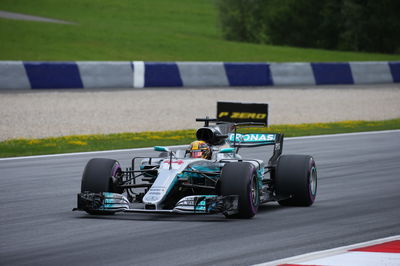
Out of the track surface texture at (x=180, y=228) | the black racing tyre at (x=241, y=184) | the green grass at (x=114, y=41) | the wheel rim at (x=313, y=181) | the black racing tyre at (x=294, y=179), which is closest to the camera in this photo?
the track surface texture at (x=180, y=228)

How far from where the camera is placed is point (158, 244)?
7934 mm

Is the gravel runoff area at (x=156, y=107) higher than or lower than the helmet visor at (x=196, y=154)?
higher

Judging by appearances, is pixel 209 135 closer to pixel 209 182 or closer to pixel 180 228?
pixel 209 182

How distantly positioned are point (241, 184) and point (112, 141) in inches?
363

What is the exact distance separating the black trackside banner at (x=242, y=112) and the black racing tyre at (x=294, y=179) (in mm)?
1284

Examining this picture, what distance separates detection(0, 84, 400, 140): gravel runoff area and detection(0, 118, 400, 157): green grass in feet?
2.64

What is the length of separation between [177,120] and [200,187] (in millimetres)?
11976

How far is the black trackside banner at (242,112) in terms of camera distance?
11.5 m

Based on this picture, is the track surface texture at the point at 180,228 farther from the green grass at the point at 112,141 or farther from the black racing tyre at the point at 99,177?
the green grass at the point at 112,141

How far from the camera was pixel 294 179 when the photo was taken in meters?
10.2

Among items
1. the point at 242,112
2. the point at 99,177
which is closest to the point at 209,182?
the point at 99,177

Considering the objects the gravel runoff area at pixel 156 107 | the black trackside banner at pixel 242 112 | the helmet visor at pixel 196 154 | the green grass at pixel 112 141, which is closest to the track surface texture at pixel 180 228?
the helmet visor at pixel 196 154

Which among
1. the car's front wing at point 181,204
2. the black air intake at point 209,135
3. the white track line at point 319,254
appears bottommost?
the white track line at point 319,254

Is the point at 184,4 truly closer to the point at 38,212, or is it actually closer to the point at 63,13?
the point at 63,13
